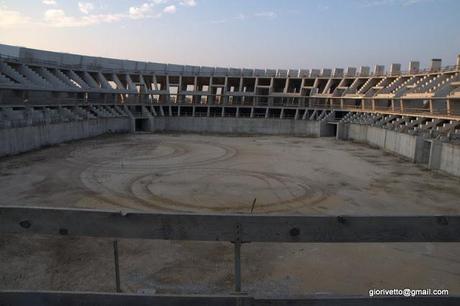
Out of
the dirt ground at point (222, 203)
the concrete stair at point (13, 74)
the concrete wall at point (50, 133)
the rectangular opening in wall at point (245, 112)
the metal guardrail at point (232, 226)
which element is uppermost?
the concrete stair at point (13, 74)

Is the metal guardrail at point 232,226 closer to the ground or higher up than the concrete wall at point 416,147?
higher up

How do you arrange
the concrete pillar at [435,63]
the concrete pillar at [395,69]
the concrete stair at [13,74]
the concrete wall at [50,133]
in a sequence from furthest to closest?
the concrete pillar at [395,69]
the concrete pillar at [435,63]
the concrete stair at [13,74]
the concrete wall at [50,133]

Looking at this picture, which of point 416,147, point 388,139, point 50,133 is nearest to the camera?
point 416,147

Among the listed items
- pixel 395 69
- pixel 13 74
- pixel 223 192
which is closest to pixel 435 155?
pixel 223 192

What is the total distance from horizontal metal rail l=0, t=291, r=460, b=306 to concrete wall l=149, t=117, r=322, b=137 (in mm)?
53302

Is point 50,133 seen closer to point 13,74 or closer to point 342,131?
point 13,74

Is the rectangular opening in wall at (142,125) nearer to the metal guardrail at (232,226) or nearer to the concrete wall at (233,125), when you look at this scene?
the concrete wall at (233,125)

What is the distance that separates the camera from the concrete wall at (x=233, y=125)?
57094mm

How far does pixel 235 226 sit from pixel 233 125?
54.6 meters

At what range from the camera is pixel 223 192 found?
2041cm

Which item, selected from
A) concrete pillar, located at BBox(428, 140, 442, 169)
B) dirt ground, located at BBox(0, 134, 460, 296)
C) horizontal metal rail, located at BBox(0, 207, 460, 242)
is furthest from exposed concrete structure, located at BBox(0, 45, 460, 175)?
horizontal metal rail, located at BBox(0, 207, 460, 242)

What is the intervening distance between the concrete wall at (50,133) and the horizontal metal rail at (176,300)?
3043 centimetres

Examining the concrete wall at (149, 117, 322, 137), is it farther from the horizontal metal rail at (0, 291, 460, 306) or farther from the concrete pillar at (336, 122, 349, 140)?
the horizontal metal rail at (0, 291, 460, 306)

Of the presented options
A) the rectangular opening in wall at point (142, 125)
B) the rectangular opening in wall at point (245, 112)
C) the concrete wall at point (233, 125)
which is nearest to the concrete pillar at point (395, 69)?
the concrete wall at point (233, 125)
